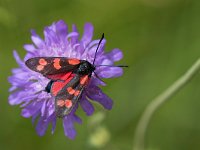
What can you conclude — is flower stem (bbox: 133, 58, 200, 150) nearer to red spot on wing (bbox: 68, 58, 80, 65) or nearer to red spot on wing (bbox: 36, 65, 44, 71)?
red spot on wing (bbox: 68, 58, 80, 65)

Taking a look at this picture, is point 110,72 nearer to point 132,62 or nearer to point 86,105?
point 86,105

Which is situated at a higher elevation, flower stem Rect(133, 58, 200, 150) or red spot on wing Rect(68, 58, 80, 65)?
red spot on wing Rect(68, 58, 80, 65)

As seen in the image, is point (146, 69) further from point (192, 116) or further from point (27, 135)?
point (27, 135)

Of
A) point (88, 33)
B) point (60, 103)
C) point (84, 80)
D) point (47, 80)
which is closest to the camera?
point (60, 103)

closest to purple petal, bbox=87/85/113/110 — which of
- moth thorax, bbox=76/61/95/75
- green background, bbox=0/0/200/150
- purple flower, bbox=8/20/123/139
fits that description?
purple flower, bbox=8/20/123/139

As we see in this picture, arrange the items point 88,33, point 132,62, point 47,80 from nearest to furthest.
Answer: point 88,33 < point 47,80 < point 132,62

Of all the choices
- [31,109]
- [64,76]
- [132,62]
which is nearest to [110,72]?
[64,76]

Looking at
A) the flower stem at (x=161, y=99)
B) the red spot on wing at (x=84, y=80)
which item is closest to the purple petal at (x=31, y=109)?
the red spot on wing at (x=84, y=80)
